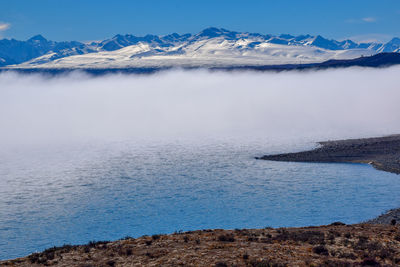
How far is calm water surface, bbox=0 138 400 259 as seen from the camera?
4034 centimetres

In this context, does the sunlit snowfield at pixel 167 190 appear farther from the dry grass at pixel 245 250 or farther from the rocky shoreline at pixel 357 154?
the dry grass at pixel 245 250

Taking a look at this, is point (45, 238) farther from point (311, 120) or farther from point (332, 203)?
point (311, 120)

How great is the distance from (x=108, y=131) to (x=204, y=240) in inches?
4971

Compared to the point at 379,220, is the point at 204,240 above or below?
above

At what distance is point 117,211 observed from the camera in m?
45.7

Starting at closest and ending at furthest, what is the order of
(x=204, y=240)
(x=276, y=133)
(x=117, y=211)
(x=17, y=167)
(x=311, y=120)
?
Answer: (x=204, y=240) → (x=117, y=211) → (x=17, y=167) → (x=276, y=133) → (x=311, y=120)

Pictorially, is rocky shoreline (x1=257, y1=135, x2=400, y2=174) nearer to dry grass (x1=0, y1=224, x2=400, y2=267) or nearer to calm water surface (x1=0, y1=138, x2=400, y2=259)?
calm water surface (x1=0, y1=138, x2=400, y2=259)

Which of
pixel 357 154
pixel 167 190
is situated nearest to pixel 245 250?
pixel 167 190

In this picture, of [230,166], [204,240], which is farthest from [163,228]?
[230,166]

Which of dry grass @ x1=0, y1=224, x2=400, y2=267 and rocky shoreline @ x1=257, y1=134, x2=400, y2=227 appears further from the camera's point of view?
rocky shoreline @ x1=257, y1=134, x2=400, y2=227

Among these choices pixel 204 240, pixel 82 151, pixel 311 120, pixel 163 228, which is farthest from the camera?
pixel 311 120

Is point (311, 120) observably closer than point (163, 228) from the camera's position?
No

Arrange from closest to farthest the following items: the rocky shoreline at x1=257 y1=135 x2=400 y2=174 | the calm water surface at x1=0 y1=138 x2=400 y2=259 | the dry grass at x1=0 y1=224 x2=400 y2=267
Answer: the dry grass at x1=0 y1=224 x2=400 y2=267
the calm water surface at x1=0 y1=138 x2=400 y2=259
the rocky shoreline at x1=257 y1=135 x2=400 y2=174

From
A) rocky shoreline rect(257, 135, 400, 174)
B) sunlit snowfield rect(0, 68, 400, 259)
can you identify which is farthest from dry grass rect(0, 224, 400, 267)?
rocky shoreline rect(257, 135, 400, 174)
